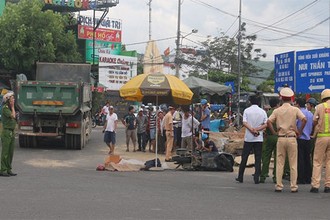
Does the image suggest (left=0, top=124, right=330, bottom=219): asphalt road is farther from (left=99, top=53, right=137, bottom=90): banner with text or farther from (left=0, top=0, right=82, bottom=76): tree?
(left=99, top=53, right=137, bottom=90): banner with text

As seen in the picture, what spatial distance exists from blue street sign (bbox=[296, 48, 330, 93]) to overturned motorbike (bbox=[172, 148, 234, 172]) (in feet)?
19.5

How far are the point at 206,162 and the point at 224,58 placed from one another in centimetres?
4158

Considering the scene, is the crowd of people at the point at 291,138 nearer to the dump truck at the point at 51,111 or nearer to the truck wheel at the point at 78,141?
the dump truck at the point at 51,111

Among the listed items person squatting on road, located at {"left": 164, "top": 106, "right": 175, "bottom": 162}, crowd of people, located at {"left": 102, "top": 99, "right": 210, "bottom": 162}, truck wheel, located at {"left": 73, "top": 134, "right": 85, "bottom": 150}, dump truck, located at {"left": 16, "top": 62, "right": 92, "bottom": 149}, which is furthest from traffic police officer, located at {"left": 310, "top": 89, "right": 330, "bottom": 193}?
truck wheel, located at {"left": 73, "top": 134, "right": 85, "bottom": 150}

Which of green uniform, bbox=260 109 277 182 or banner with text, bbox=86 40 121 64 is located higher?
banner with text, bbox=86 40 121 64

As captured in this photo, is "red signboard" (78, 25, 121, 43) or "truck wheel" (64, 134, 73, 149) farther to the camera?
"red signboard" (78, 25, 121, 43)

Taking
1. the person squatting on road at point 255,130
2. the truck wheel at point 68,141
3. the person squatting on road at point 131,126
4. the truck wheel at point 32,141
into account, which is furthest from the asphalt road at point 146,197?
the person squatting on road at point 131,126

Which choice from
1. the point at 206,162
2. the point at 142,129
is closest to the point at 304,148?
the point at 206,162

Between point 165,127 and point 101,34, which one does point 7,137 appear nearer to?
point 165,127

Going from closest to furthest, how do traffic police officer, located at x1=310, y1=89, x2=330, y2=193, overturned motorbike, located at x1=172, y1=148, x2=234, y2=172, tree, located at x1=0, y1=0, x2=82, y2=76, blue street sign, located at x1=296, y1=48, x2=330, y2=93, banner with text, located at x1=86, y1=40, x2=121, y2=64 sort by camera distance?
traffic police officer, located at x1=310, y1=89, x2=330, y2=193 → overturned motorbike, located at x1=172, y1=148, x2=234, y2=172 → blue street sign, located at x1=296, y1=48, x2=330, y2=93 → tree, located at x1=0, y1=0, x2=82, y2=76 → banner with text, located at x1=86, y1=40, x2=121, y2=64

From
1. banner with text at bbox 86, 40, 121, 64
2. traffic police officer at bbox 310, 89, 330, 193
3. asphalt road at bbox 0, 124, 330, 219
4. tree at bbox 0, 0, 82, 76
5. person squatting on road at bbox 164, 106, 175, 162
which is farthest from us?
banner with text at bbox 86, 40, 121, 64

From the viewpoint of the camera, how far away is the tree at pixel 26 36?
3397 centimetres

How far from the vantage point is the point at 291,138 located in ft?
31.3

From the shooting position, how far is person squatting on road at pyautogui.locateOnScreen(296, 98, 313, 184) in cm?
1059
